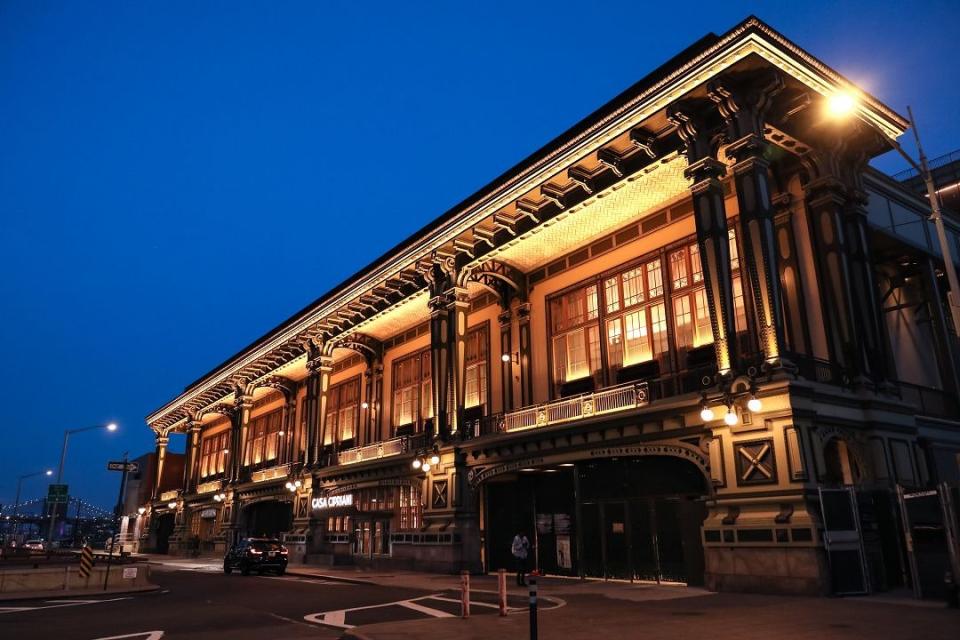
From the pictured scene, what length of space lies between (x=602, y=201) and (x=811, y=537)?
13707 millimetres

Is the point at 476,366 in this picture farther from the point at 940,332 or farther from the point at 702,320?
the point at 940,332

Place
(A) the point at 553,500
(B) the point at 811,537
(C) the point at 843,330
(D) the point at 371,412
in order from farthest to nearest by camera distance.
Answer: (D) the point at 371,412
(A) the point at 553,500
(C) the point at 843,330
(B) the point at 811,537

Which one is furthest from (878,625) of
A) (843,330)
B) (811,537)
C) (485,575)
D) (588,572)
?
(485,575)

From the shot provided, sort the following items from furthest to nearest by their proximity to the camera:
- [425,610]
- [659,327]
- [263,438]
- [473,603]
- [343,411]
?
[263,438] < [343,411] < [659,327] < [473,603] < [425,610]

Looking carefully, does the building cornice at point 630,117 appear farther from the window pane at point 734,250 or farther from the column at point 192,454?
the column at point 192,454

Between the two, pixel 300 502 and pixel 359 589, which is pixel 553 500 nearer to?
pixel 359 589

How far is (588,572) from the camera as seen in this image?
965 inches

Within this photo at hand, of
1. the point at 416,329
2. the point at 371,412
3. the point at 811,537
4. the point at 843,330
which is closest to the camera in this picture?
the point at 811,537

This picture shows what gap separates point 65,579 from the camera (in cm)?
2380

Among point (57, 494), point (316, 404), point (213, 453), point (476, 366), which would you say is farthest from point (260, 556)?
point (213, 453)

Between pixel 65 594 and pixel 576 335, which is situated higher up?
pixel 576 335

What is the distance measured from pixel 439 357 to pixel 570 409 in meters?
8.55

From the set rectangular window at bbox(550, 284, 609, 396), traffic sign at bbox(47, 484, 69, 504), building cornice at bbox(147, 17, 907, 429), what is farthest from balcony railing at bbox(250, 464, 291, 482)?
rectangular window at bbox(550, 284, 609, 396)

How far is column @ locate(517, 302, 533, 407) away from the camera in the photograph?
30.1 m
